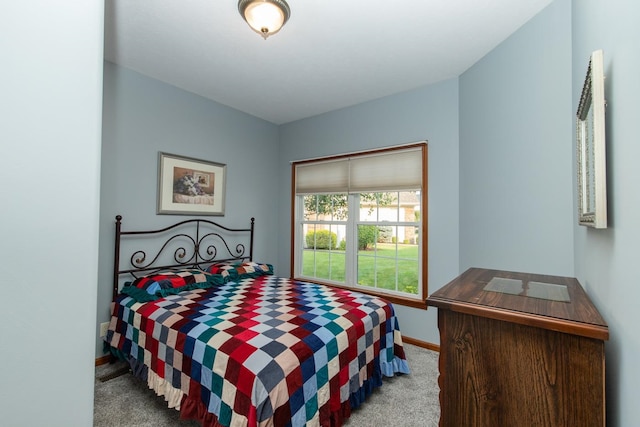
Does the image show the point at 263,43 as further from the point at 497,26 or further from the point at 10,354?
the point at 10,354

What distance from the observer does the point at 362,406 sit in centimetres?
206

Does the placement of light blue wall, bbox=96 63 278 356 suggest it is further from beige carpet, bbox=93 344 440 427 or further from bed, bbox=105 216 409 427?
beige carpet, bbox=93 344 440 427

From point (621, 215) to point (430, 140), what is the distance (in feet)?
7.87

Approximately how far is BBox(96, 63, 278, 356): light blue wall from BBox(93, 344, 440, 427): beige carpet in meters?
0.61

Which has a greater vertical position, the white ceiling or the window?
the white ceiling

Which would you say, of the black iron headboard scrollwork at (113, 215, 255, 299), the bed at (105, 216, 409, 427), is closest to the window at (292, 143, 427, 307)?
the black iron headboard scrollwork at (113, 215, 255, 299)

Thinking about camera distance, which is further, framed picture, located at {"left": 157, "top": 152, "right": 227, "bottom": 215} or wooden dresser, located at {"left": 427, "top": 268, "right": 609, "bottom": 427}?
framed picture, located at {"left": 157, "top": 152, "right": 227, "bottom": 215}

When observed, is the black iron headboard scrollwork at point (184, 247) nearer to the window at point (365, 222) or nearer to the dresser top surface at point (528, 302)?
the window at point (365, 222)

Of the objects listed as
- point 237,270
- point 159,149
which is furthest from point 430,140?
point 159,149

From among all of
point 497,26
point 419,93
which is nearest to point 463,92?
point 419,93

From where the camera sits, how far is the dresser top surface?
0.84 meters

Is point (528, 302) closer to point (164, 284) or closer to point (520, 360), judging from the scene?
point (520, 360)

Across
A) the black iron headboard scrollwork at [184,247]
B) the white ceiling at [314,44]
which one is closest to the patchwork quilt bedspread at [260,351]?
the black iron headboard scrollwork at [184,247]

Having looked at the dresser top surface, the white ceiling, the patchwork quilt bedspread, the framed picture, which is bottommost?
the patchwork quilt bedspread
